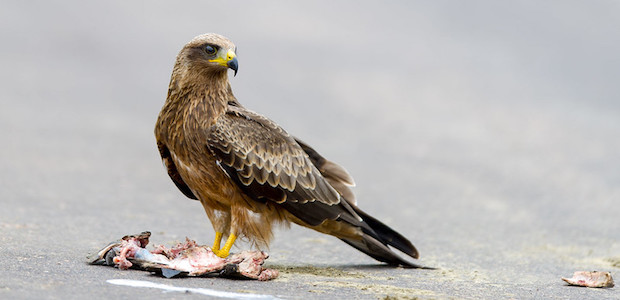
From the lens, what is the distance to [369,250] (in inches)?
311

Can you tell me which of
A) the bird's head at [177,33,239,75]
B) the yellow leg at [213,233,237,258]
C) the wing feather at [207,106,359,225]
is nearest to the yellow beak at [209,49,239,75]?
the bird's head at [177,33,239,75]

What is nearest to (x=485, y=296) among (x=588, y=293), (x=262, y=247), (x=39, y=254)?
(x=588, y=293)

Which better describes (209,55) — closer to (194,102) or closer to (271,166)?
(194,102)

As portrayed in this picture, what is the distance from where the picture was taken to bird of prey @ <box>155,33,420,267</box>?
7.09 meters

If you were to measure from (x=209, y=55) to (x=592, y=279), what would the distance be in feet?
11.5

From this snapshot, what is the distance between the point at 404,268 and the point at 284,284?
5.63 ft

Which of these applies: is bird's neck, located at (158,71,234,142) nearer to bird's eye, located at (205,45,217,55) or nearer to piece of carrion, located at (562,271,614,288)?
bird's eye, located at (205,45,217,55)

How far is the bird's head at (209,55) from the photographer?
719 centimetres

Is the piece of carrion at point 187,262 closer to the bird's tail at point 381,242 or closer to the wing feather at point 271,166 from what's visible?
the wing feather at point 271,166

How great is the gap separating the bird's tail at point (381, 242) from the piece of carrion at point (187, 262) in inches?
50.0

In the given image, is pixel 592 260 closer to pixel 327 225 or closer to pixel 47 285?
pixel 327 225

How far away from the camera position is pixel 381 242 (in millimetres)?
7879

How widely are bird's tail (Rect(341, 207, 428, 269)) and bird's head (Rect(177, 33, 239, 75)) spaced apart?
1714 millimetres

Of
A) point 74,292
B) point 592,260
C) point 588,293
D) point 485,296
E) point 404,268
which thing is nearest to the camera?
point 74,292
